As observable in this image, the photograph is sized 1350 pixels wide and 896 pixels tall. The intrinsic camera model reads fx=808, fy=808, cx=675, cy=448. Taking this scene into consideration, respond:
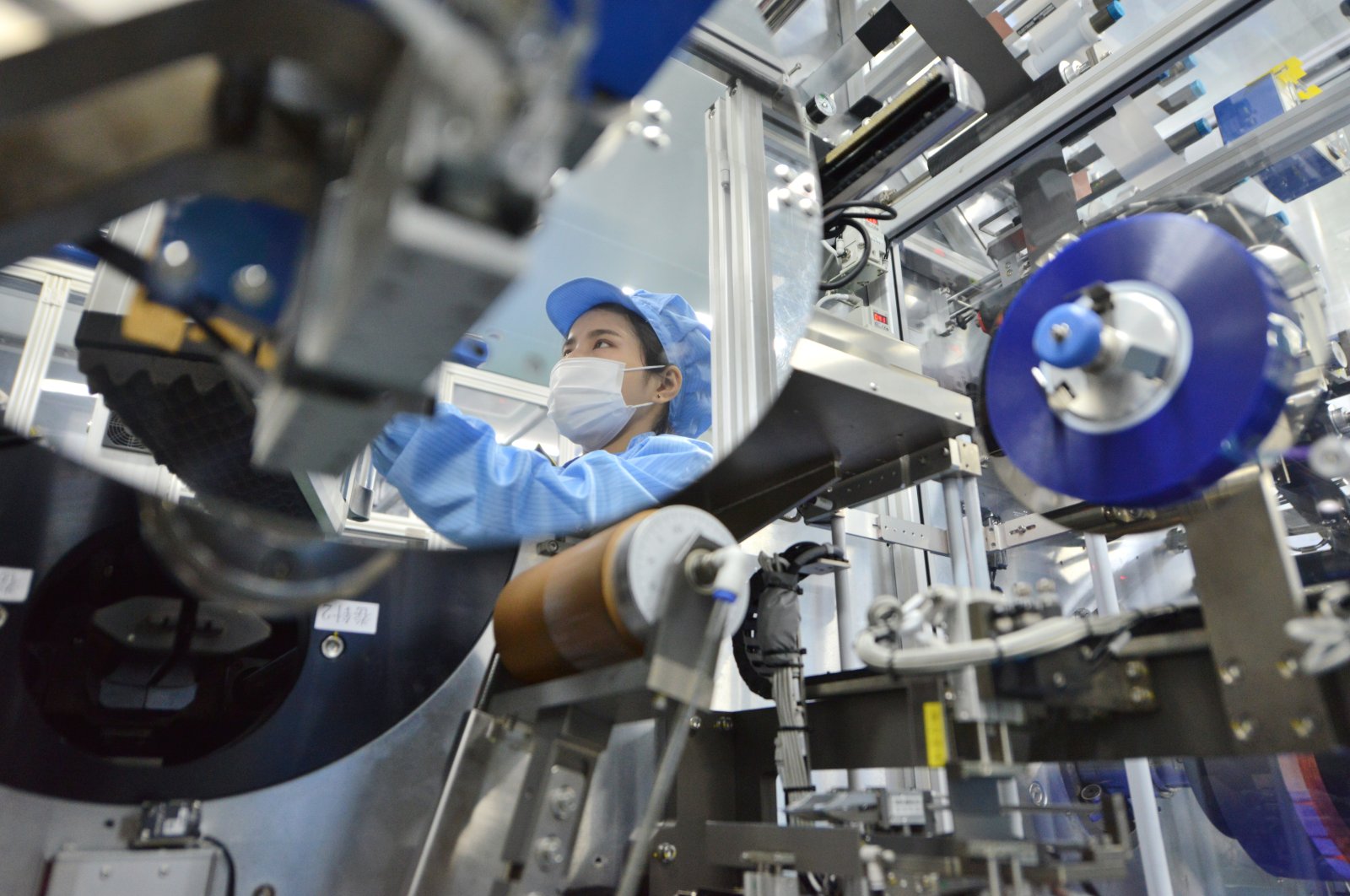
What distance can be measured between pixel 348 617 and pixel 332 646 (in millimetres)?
41

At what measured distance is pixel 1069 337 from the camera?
73 cm

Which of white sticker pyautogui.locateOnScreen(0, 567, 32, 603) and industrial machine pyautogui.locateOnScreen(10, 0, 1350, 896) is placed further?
white sticker pyautogui.locateOnScreen(0, 567, 32, 603)

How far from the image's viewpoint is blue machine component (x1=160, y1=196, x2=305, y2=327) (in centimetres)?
55

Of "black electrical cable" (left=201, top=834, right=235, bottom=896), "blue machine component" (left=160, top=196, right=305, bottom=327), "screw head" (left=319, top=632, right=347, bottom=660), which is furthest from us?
"screw head" (left=319, top=632, right=347, bottom=660)

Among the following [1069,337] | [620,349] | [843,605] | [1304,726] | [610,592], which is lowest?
[1304,726]

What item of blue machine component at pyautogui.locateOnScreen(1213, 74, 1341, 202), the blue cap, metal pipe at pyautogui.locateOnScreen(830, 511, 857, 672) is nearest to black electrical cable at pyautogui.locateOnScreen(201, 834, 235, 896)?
the blue cap

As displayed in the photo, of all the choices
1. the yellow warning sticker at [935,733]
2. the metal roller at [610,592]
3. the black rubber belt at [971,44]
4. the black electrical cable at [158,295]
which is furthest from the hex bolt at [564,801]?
the black rubber belt at [971,44]

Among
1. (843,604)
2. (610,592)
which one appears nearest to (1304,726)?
(610,592)

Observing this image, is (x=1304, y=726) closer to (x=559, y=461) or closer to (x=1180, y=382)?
(x=1180, y=382)

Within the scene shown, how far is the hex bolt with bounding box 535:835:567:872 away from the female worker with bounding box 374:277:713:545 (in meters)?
0.47

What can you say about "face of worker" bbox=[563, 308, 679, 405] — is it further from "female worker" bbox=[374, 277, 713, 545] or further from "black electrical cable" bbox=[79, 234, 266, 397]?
"black electrical cable" bbox=[79, 234, 266, 397]

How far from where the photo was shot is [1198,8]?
139cm

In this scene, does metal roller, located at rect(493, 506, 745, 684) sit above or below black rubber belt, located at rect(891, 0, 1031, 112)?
below

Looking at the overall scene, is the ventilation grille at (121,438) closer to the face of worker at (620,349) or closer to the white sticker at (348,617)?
the white sticker at (348,617)
